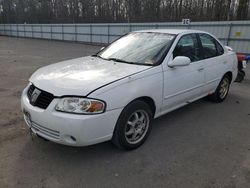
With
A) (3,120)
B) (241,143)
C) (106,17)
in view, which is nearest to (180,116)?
(241,143)

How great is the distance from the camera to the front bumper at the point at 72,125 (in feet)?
8.86

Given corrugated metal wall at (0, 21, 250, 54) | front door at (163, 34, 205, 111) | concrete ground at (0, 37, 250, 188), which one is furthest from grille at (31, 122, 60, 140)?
corrugated metal wall at (0, 21, 250, 54)

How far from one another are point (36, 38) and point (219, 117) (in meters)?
32.2

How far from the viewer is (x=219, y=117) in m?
4.63

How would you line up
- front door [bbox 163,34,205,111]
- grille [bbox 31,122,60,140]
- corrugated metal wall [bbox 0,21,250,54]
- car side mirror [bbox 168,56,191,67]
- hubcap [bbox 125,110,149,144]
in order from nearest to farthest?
grille [bbox 31,122,60,140] → hubcap [bbox 125,110,149,144] → car side mirror [bbox 168,56,191,67] → front door [bbox 163,34,205,111] → corrugated metal wall [bbox 0,21,250,54]

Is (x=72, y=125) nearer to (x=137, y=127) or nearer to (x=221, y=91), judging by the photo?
(x=137, y=127)

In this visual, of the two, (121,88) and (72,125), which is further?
(121,88)

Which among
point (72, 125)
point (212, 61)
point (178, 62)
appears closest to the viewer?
point (72, 125)

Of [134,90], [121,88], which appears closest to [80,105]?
[121,88]

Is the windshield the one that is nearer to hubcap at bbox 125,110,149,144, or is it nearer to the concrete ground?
hubcap at bbox 125,110,149,144

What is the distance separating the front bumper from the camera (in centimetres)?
270

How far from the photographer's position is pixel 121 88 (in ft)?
9.70

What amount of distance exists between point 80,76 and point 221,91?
141 inches

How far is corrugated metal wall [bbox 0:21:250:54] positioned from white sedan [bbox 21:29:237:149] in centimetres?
1058
